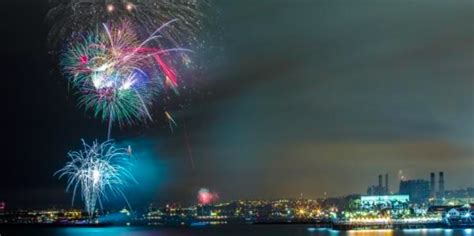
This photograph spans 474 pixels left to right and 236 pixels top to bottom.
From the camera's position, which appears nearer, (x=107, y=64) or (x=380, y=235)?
(x=107, y=64)

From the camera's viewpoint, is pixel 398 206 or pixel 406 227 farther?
pixel 398 206

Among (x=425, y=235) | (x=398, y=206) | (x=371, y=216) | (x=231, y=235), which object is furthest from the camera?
(x=398, y=206)

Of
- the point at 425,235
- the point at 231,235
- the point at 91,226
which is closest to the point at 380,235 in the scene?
the point at 425,235

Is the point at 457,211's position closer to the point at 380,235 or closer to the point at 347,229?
the point at 347,229

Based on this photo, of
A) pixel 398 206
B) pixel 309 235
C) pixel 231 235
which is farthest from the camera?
pixel 398 206

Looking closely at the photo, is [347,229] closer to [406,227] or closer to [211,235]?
[406,227]

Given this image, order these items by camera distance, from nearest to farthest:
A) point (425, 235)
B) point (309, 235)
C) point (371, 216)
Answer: point (425, 235) → point (309, 235) → point (371, 216)

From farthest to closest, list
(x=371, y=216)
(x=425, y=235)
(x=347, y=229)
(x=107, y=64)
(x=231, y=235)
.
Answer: (x=371, y=216) → (x=347, y=229) → (x=231, y=235) → (x=425, y=235) → (x=107, y=64)

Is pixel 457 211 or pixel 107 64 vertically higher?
pixel 107 64

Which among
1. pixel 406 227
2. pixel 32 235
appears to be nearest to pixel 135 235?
pixel 32 235
